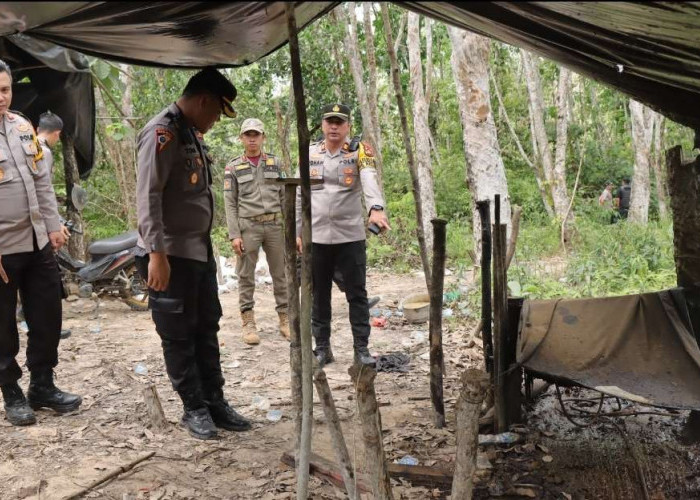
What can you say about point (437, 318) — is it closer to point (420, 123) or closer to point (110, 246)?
point (110, 246)

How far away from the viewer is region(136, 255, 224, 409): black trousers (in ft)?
10.6

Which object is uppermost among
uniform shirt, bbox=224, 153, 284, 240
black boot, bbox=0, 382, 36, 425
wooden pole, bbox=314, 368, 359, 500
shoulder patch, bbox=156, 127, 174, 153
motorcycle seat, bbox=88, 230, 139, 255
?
shoulder patch, bbox=156, 127, 174, 153

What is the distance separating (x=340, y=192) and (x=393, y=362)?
145cm

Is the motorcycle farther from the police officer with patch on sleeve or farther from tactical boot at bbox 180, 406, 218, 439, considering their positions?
tactical boot at bbox 180, 406, 218, 439

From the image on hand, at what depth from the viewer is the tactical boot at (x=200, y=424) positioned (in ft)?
11.2

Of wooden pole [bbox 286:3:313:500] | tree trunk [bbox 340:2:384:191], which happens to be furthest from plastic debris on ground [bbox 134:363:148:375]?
tree trunk [bbox 340:2:384:191]

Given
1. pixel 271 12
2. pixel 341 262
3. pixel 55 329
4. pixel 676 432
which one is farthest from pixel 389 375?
pixel 271 12

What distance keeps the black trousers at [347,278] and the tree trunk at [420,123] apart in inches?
182

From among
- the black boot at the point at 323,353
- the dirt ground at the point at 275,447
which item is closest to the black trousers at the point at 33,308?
the dirt ground at the point at 275,447

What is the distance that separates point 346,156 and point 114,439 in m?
2.54

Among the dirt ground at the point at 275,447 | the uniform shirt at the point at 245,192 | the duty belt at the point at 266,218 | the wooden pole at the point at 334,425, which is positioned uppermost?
the uniform shirt at the point at 245,192

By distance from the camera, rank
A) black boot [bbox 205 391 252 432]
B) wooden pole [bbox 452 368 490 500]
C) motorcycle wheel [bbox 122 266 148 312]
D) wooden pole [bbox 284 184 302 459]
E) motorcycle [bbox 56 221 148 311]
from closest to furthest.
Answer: wooden pole [bbox 452 368 490 500], wooden pole [bbox 284 184 302 459], black boot [bbox 205 391 252 432], motorcycle [bbox 56 221 148 311], motorcycle wheel [bbox 122 266 148 312]

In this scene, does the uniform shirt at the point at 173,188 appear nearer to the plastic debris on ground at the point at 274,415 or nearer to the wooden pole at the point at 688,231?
the plastic debris on ground at the point at 274,415

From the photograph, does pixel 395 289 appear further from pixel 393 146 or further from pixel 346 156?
pixel 393 146
